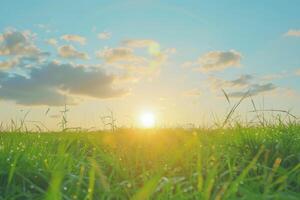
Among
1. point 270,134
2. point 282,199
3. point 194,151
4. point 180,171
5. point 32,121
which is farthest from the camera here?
point 32,121

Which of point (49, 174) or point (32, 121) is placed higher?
point (32, 121)

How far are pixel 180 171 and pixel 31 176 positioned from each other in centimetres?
Result: 171

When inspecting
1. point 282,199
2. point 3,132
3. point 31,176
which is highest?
point 3,132

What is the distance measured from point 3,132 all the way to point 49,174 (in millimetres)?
4610

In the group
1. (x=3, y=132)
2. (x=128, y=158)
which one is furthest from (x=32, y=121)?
(x=128, y=158)

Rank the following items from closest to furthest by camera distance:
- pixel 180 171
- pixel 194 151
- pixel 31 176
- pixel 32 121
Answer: pixel 31 176 → pixel 180 171 → pixel 194 151 → pixel 32 121

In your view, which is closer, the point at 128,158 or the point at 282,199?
the point at 282,199

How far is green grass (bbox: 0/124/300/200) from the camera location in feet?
13.3

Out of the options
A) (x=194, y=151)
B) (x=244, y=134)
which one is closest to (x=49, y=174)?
(x=194, y=151)

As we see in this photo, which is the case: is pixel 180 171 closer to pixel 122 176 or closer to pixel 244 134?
pixel 122 176

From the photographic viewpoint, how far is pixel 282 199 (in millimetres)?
4094

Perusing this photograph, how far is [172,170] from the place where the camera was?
17.9 feet

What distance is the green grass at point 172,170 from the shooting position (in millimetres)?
4043

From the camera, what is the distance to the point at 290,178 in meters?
4.91
